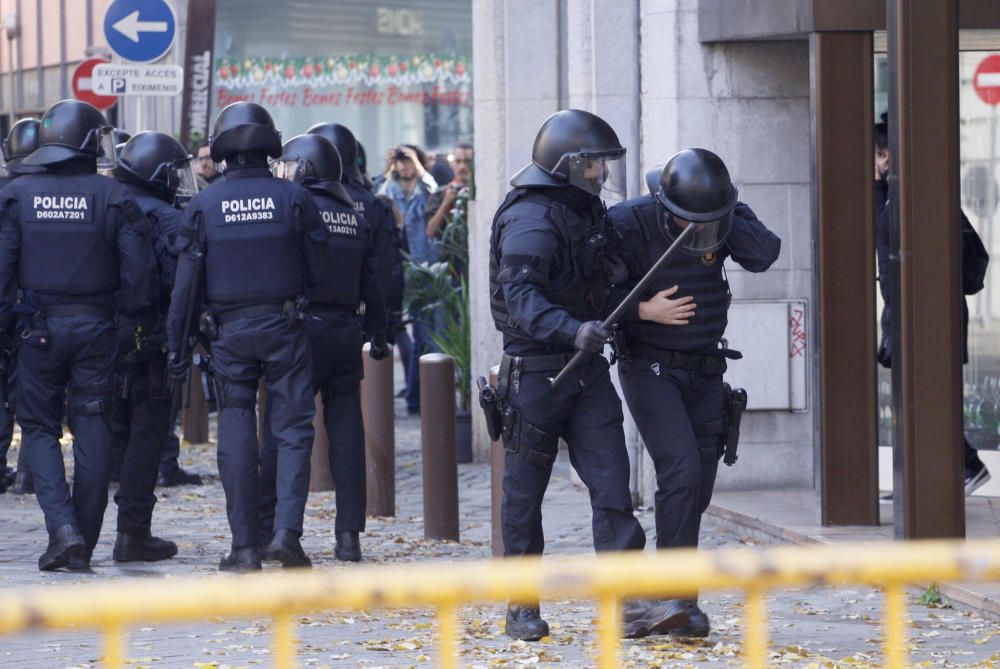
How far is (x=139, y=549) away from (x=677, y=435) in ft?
9.65

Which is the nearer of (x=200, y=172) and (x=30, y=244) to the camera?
(x=30, y=244)

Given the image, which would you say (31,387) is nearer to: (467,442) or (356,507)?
(356,507)

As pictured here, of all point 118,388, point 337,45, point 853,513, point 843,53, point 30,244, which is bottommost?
point 853,513

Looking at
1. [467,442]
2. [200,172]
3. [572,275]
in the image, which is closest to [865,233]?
[572,275]

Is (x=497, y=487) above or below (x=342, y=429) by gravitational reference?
below

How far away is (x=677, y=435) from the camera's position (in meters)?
6.30

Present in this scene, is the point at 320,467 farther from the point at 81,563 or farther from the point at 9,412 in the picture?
the point at 81,563

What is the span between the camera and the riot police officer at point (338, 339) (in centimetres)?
826

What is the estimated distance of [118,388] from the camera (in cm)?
808

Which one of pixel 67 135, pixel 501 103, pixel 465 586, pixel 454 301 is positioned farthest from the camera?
pixel 454 301

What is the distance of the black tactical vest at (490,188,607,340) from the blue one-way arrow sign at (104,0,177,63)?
7827 millimetres

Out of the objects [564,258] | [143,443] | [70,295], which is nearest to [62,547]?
[143,443]

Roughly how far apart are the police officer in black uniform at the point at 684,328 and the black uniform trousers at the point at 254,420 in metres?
1.74

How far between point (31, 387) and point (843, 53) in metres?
3.69
